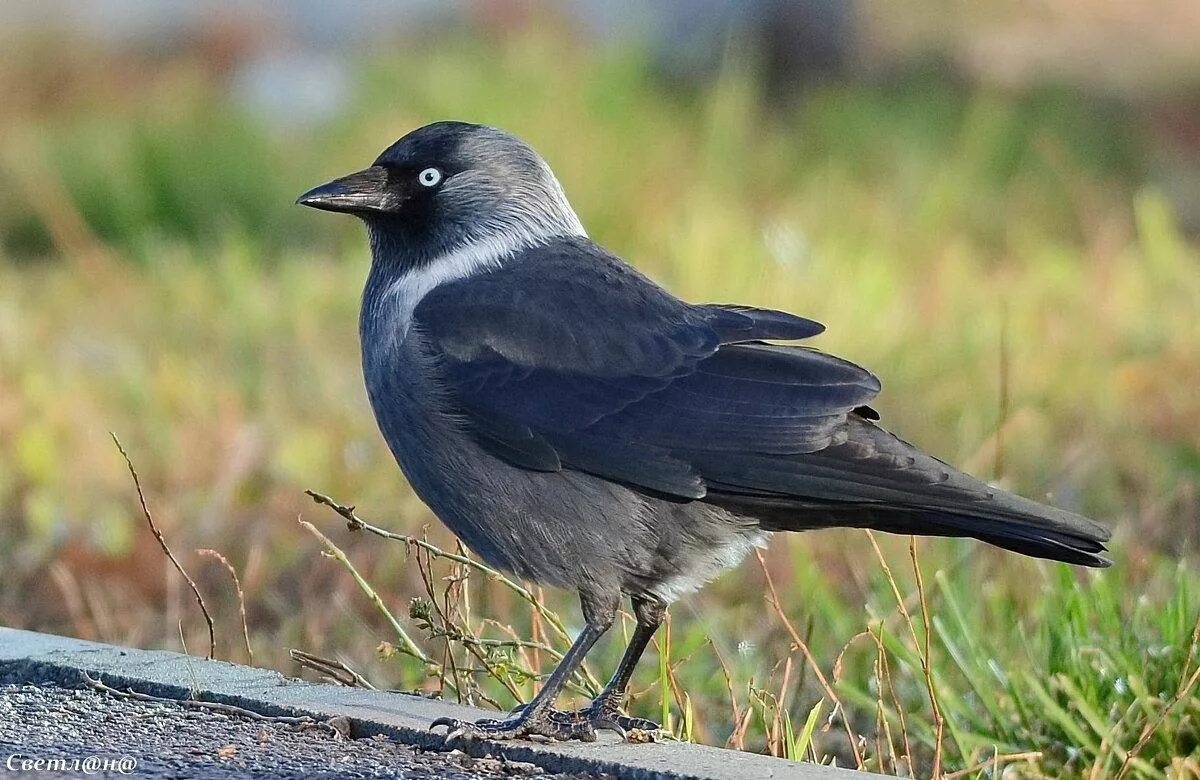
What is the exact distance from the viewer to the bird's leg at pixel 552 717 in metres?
3.15

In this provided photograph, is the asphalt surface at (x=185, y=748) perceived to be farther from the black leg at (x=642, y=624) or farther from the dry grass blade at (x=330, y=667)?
the black leg at (x=642, y=624)

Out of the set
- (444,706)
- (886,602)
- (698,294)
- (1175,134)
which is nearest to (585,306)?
(444,706)

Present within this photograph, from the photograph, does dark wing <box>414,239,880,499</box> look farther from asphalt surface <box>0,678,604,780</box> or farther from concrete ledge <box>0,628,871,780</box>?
asphalt surface <box>0,678,604,780</box>

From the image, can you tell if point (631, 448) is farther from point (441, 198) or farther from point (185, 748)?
point (185, 748)

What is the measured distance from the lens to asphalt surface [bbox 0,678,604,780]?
9.57 feet

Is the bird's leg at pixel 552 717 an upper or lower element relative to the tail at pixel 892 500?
lower

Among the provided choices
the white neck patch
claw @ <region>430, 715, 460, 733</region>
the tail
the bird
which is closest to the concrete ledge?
claw @ <region>430, 715, 460, 733</region>

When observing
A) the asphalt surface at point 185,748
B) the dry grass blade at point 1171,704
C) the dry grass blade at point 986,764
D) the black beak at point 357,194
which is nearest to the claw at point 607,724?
the asphalt surface at point 185,748

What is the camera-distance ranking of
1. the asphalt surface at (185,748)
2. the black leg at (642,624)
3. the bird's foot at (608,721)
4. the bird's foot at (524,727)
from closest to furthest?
the asphalt surface at (185,748), the bird's foot at (524,727), the bird's foot at (608,721), the black leg at (642,624)

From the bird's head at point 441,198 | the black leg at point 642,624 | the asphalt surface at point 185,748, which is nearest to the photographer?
the asphalt surface at point 185,748

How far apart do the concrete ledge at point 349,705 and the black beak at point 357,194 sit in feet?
3.38

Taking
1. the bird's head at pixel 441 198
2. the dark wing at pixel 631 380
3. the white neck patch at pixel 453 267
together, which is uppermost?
the bird's head at pixel 441 198

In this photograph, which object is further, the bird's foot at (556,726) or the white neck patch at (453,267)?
the white neck patch at (453,267)

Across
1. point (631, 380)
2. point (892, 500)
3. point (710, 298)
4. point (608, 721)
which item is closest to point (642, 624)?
point (608, 721)
